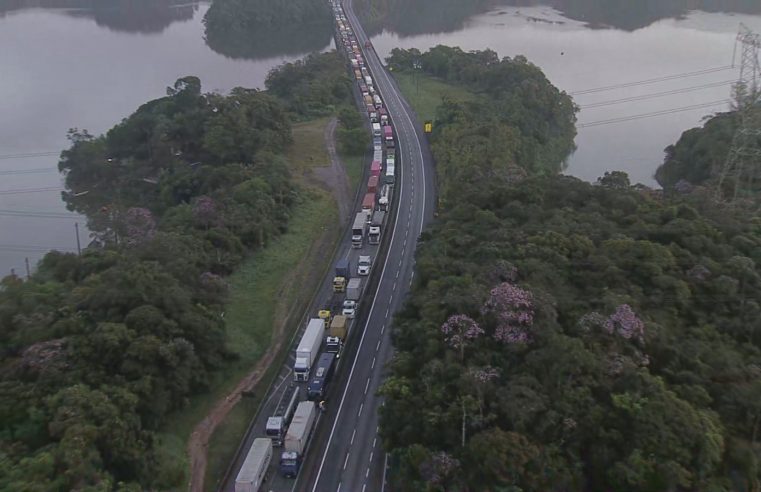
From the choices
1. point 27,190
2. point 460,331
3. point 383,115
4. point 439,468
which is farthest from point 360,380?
point 383,115

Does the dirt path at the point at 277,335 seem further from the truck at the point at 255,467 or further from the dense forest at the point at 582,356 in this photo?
the dense forest at the point at 582,356

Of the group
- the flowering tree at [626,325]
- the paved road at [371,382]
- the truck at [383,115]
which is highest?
the truck at [383,115]

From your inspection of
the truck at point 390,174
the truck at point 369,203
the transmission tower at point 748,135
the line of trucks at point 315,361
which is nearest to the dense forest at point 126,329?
the line of trucks at point 315,361

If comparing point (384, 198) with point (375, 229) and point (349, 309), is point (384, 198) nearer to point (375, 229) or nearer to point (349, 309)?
point (375, 229)

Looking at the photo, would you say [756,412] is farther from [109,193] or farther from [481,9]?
[481,9]

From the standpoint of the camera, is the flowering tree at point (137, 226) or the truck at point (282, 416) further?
the flowering tree at point (137, 226)

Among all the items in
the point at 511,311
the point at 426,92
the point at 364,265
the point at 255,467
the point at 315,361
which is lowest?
the point at 255,467
